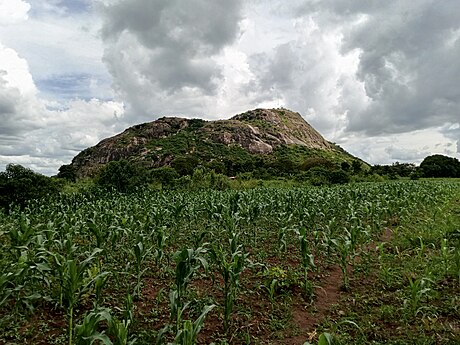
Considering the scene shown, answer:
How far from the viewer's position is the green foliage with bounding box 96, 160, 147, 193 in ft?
81.8

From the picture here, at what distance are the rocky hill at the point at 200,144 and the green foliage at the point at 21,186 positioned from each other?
201ft

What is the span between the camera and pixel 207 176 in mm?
31172

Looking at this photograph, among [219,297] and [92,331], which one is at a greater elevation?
[92,331]

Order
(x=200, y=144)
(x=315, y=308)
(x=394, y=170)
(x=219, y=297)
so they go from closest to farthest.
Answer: (x=315, y=308) < (x=219, y=297) < (x=394, y=170) < (x=200, y=144)

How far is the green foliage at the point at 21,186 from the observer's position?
676 inches

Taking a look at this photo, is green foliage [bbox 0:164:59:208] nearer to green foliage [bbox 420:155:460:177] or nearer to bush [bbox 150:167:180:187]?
bush [bbox 150:167:180:187]

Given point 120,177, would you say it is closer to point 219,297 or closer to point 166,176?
point 166,176

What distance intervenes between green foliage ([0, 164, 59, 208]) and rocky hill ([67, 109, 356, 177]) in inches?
2413

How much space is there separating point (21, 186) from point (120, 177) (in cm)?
819

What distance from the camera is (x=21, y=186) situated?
17.3 m

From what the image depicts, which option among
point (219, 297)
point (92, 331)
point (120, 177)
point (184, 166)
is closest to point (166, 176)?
point (120, 177)

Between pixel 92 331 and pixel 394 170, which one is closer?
pixel 92 331

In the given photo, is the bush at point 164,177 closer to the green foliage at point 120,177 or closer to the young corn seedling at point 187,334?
the green foliage at point 120,177

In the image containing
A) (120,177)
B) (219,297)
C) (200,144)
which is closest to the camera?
(219,297)
